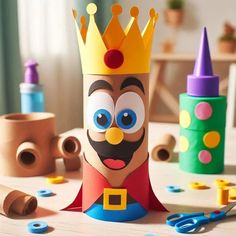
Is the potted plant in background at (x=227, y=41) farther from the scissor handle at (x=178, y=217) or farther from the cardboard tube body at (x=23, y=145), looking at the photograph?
the scissor handle at (x=178, y=217)

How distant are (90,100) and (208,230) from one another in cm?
20

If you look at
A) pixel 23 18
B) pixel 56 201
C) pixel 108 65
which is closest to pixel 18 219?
pixel 56 201

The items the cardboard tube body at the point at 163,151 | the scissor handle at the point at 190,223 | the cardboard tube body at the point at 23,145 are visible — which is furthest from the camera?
the cardboard tube body at the point at 163,151

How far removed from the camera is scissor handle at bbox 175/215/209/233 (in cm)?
46

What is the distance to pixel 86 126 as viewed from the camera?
511 mm

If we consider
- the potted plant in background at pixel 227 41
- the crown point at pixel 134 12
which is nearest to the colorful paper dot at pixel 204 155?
the crown point at pixel 134 12

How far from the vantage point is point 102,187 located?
502 mm

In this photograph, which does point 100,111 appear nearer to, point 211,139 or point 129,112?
point 129,112

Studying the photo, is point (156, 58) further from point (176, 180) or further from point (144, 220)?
point (144, 220)

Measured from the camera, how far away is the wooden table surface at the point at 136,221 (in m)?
0.47

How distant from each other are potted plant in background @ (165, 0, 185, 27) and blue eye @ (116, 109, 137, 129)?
1.84 m

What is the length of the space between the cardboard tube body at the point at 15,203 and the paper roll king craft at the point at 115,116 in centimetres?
7

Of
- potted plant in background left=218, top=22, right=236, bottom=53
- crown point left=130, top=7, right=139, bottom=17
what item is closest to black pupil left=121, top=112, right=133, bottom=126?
crown point left=130, top=7, right=139, bottom=17

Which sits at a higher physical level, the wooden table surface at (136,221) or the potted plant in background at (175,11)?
the potted plant in background at (175,11)
